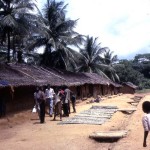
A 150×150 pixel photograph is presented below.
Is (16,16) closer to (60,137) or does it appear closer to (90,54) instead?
(60,137)

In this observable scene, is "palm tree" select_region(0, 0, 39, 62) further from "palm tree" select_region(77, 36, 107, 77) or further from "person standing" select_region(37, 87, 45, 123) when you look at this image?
"palm tree" select_region(77, 36, 107, 77)

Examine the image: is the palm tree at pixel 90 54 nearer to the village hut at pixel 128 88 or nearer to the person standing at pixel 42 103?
the village hut at pixel 128 88

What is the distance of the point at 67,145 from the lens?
993 centimetres

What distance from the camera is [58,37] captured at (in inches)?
1259

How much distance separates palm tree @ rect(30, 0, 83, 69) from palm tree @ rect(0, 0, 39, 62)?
597 centimetres

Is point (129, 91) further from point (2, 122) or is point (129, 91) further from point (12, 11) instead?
point (2, 122)

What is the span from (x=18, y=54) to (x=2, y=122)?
2058 cm

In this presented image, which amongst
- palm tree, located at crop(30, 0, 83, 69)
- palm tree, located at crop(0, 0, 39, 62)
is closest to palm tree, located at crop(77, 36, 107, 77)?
palm tree, located at crop(30, 0, 83, 69)

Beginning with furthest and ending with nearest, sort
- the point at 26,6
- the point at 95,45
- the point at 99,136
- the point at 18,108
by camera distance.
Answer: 1. the point at 95,45
2. the point at 26,6
3. the point at 18,108
4. the point at 99,136

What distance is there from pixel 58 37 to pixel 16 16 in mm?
7940

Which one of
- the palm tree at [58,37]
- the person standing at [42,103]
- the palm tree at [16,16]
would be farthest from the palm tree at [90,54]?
the person standing at [42,103]

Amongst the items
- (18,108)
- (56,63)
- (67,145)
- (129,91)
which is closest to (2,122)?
(18,108)

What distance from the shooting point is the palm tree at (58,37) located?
1245 inches

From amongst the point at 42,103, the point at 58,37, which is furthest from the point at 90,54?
the point at 42,103
